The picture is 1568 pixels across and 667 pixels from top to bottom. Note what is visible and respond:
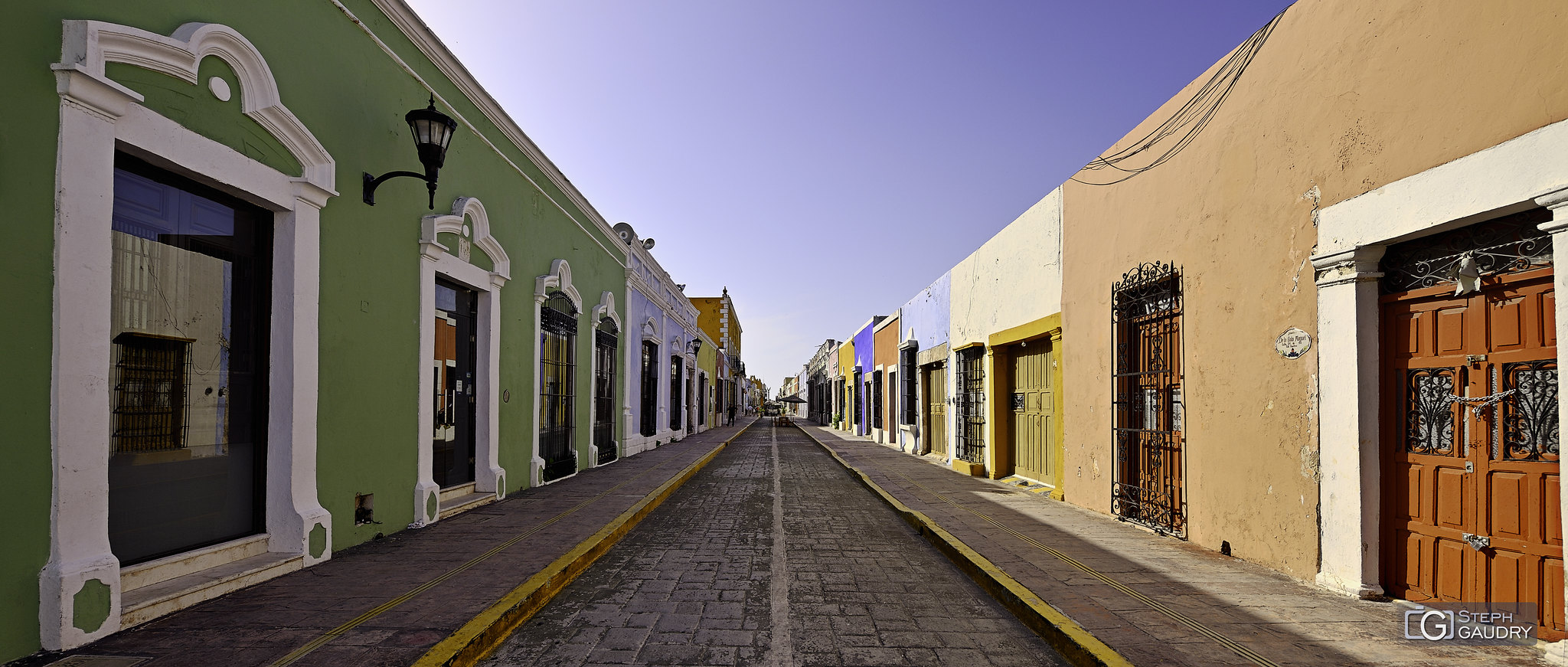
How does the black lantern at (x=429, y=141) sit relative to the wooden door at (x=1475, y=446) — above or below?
above

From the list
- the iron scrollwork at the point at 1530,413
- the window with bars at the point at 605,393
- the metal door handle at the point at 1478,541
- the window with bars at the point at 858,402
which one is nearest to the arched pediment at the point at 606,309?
the window with bars at the point at 605,393

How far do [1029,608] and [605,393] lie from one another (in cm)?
1184

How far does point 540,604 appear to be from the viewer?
505 cm

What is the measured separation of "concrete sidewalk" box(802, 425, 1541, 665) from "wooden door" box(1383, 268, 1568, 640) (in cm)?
36

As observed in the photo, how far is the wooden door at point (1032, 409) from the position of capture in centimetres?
1102

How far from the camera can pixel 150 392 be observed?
186 inches

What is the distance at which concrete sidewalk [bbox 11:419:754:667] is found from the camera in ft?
12.5

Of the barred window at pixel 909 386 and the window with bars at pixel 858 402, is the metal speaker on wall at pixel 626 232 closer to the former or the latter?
the barred window at pixel 909 386

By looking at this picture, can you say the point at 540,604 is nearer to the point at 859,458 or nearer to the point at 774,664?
the point at 774,664

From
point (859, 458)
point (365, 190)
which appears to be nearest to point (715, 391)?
point (859, 458)

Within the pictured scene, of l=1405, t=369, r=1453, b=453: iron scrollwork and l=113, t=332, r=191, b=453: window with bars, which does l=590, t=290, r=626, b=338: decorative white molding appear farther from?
l=1405, t=369, r=1453, b=453: iron scrollwork

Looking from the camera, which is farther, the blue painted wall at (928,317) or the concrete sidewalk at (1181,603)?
the blue painted wall at (928,317)

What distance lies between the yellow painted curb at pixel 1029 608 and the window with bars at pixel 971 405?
6266 millimetres

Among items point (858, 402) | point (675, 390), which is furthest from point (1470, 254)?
point (858, 402)
